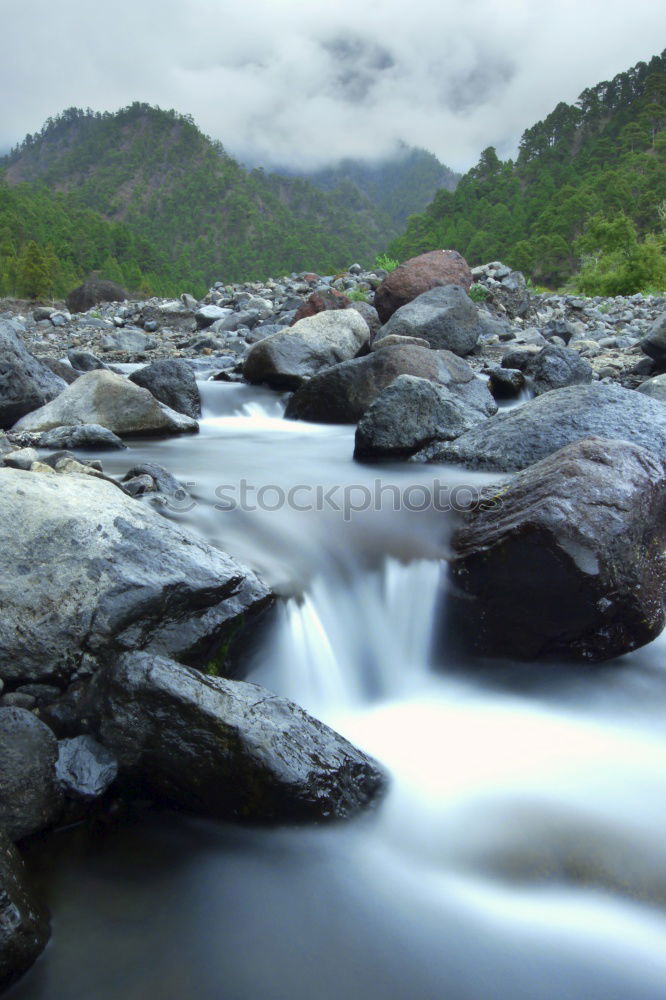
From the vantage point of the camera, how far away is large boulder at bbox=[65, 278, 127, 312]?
72.8ft

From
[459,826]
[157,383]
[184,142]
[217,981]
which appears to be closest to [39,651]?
[217,981]

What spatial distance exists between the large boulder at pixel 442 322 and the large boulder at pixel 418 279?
5.19 feet

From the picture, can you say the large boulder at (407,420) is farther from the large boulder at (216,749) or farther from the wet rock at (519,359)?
the wet rock at (519,359)

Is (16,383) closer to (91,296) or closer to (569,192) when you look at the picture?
(91,296)

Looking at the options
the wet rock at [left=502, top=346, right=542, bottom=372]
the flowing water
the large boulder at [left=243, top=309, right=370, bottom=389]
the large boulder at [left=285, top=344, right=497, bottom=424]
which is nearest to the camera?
the flowing water

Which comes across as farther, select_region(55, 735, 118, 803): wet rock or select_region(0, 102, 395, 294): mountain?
select_region(0, 102, 395, 294): mountain

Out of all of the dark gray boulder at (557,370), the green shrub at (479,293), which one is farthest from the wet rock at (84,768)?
the green shrub at (479,293)

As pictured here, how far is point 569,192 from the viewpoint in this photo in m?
55.2

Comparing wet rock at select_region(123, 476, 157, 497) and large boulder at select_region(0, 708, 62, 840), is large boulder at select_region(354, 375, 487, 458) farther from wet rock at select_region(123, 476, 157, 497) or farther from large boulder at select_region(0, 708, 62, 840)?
large boulder at select_region(0, 708, 62, 840)

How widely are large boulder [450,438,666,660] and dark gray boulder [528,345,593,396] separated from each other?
16.9 ft

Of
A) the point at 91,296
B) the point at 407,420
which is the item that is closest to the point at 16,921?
the point at 407,420

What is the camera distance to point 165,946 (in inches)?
90.7

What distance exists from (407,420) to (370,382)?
5.83 ft

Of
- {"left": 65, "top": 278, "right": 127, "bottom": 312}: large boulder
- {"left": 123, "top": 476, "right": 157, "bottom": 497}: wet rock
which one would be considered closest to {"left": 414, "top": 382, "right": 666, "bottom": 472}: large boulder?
{"left": 123, "top": 476, "right": 157, "bottom": 497}: wet rock
